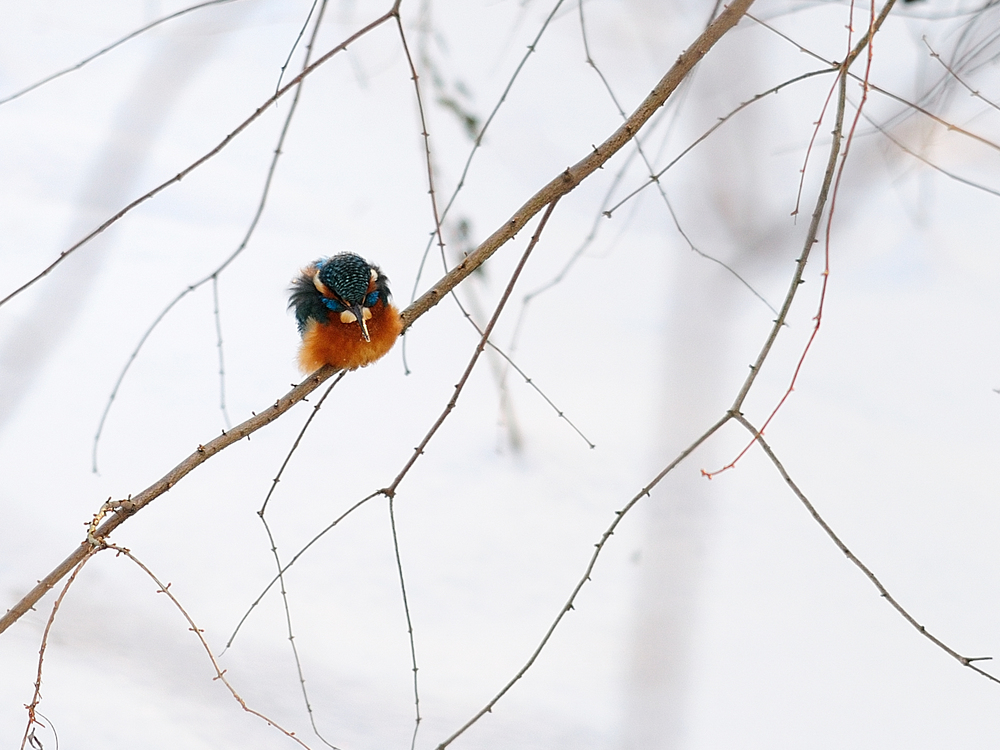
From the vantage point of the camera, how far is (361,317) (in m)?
1.16

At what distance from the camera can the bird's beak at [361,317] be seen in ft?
3.77

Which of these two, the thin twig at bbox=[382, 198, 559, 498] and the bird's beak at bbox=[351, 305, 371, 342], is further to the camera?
the bird's beak at bbox=[351, 305, 371, 342]

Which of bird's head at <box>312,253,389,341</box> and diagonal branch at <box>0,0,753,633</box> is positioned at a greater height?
bird's head at <box>312,253,389,341</box>

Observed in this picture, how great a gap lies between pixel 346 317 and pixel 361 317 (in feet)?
0.10

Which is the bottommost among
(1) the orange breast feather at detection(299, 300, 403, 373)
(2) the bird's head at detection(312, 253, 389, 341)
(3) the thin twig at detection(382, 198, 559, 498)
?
(3) the thin twig at detection(382, 198, 559, 498)

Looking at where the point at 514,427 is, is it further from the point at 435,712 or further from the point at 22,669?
the point at 22,669

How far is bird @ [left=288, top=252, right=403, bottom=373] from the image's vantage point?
1.17 meters

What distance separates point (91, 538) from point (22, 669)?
339 millimetres

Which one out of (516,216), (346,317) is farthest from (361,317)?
(516,216)

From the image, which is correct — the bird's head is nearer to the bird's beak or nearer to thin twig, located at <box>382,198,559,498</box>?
the bird's beak

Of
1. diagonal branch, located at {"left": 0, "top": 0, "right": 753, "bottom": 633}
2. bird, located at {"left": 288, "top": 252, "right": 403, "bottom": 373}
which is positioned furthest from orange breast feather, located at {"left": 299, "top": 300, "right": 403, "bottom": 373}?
diagonal branch, located at {"left": 0, "top": 0, "right": 753, "bottom": 633}

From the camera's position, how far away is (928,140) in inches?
25.2

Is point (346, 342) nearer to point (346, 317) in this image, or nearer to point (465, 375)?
point (346, 317)

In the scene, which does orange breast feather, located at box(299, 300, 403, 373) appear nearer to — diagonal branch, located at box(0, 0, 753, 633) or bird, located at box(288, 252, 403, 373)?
bird, located at box(288, 252, 403, 373)
